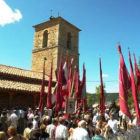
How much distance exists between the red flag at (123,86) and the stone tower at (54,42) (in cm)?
1860

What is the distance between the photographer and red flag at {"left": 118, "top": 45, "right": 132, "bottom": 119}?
7.21 m

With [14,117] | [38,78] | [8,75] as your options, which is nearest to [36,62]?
[38,78]

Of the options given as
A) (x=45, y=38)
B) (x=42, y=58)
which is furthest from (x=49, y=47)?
(x=45, y=38)

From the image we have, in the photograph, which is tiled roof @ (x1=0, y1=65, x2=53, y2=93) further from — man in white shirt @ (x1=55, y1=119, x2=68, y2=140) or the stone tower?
man in white shirt @ (x1=55, y1=119, x2=68, y2=140)

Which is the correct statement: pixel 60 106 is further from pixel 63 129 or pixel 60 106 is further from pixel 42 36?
pixel 42 36

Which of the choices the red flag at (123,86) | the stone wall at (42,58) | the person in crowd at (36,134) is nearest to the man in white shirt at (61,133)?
the person in crowd at (36,134)

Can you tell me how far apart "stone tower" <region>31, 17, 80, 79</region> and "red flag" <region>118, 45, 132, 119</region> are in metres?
18.6

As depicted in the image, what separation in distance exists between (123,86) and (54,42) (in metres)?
20.9

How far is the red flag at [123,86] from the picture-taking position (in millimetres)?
7207

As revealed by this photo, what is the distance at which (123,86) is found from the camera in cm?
754

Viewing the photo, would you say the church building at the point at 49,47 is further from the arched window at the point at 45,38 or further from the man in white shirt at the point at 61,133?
the man in white shirt at the point at 61,133

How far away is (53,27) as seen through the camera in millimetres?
28484

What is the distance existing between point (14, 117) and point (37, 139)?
21.2 feet

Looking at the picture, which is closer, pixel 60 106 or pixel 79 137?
pixel 79 137
